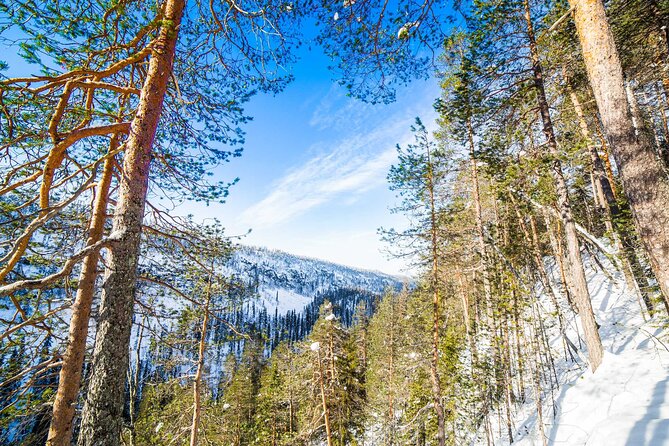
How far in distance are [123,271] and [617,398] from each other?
26.2 feet

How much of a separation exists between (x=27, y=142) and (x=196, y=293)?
17.4 feet

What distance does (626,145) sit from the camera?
280 centimetres

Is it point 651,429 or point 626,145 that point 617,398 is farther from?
point 626,145

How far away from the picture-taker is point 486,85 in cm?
609

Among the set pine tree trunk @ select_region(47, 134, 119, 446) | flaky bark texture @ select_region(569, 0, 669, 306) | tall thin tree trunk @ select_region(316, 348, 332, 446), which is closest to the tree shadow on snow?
flaky bark texture @ select_region(569, 0, 669, 306)

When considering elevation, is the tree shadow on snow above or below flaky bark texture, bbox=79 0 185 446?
below

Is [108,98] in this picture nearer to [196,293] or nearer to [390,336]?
[196,293]

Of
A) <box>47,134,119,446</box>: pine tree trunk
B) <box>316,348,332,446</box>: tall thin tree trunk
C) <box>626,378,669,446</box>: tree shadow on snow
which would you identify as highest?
<box>47,134,119,446</box>: pine tree trunk

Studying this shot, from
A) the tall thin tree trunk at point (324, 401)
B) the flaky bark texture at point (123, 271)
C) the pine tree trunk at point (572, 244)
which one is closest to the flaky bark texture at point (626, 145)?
the pine tree trunk at point (572, 244)

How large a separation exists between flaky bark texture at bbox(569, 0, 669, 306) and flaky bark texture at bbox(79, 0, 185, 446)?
4.83 metres

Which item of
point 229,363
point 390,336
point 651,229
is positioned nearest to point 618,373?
point 651,229

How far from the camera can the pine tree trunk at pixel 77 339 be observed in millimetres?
3385

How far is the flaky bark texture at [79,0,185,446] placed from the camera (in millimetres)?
2424

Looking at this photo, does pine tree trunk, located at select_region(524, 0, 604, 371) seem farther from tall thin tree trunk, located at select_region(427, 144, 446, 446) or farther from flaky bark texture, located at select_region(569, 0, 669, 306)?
tall thin tree trunk, located at select_region(427, 144, 446, 446)
